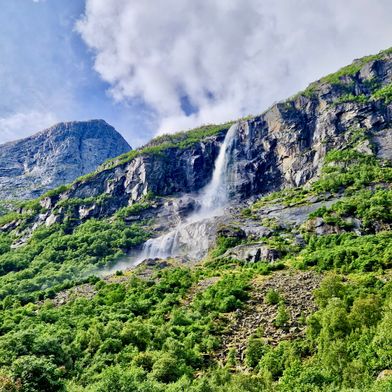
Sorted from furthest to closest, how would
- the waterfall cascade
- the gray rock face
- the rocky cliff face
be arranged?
1. the rocky cliff face
2. the gray rock face
3. the waterfall cascade

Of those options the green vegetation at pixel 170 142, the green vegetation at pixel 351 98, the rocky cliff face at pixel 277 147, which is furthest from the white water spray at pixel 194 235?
the green vegetation at pixel 351 98

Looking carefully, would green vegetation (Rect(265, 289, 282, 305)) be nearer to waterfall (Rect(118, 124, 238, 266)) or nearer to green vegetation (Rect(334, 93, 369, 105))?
waterfall (Rect(118, 124, 238, 266))

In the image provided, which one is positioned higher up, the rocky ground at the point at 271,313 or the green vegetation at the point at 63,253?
the green vegetation at the point at 63,253

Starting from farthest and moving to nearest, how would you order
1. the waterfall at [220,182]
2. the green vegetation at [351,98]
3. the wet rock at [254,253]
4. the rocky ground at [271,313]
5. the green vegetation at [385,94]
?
the green vegetation at [351,98] → the waterfall at [220,182] → the green vegetation at [385,94] → the wet rock at [254,253] → the rocky ground at [271,313]

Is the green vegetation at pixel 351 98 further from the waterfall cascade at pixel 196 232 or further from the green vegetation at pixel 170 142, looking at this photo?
the green vegetation at pixel 170 142

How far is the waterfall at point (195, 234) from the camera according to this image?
284 ft

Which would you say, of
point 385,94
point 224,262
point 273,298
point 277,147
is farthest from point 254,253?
point 385,94

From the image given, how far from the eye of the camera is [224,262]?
222 feet

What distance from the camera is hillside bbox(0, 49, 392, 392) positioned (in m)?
26.7

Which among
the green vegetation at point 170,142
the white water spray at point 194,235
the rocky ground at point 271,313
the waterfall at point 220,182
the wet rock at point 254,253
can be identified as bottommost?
the rocky ground at point 271,313

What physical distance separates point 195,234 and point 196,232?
55 cm

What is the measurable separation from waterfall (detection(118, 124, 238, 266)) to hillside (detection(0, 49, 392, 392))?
544mm

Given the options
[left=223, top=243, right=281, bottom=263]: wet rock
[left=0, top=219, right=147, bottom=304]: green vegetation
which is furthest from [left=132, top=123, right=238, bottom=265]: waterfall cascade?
[left=223, top=243, right=281, bottom=263]: wet rock

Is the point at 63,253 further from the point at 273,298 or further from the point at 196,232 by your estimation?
the point at 273,298
